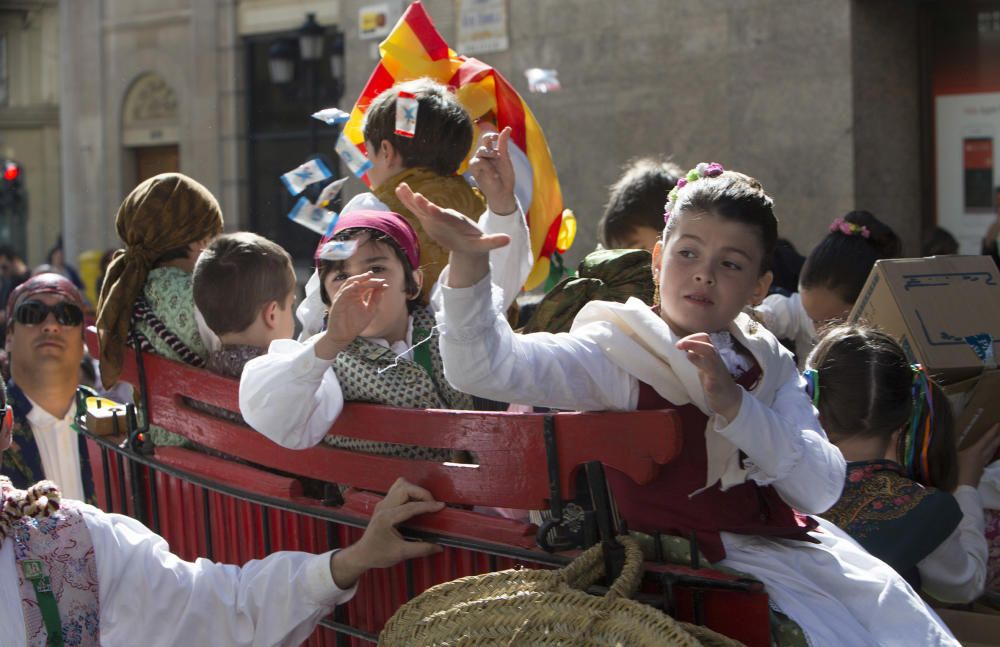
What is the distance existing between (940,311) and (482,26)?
7769 mm

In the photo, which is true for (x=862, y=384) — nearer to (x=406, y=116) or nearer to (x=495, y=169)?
(x=495, y=169)

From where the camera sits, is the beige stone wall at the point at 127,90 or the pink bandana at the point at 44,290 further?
the beige stone wall at the point at 127,90

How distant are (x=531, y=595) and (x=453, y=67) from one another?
9.45 feet

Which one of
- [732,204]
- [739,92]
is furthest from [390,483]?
[739,92]

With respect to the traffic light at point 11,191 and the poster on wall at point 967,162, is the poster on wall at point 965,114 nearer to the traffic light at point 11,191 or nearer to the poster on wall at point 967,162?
the poster on wall at point 967,162

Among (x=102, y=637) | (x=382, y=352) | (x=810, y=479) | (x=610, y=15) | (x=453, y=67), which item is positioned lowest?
(x=102, y=637)

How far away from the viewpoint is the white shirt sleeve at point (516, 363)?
2.47 metres

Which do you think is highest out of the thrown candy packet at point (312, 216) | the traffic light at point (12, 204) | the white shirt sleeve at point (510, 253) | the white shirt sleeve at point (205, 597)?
the traffic light at point (12, 204)

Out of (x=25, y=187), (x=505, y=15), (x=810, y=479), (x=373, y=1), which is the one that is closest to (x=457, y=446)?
(x=810, y=479)

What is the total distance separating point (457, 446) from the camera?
2764mm

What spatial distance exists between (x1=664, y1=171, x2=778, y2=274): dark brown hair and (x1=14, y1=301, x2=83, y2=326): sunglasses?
317 centimetres

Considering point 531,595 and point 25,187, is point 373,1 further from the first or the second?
point 25,187

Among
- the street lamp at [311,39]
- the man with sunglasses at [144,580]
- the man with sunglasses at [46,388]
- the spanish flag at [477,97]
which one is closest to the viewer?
the man with sunglasses at [144,580]

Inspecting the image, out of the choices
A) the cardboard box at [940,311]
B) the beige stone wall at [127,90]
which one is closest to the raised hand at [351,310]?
the cardboard box at [940,311]
